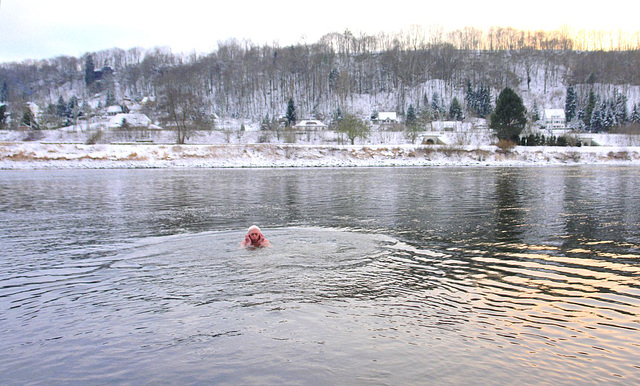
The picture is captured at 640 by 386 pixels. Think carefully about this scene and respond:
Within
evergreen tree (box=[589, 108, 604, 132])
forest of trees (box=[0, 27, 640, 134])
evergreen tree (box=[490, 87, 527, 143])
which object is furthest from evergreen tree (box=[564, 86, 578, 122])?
evergreen tree (box=[490, 87, 527, 143])


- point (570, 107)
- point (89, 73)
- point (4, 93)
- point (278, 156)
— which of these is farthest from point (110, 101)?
point (570, 107)

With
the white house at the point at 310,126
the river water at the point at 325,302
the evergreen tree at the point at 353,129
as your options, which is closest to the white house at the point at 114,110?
the white house at the point at 310,126

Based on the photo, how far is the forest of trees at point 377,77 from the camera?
139m

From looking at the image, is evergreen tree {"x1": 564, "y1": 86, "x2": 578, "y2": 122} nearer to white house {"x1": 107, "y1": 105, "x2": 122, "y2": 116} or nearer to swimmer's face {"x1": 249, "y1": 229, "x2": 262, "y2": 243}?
white house {"x1": 107, "y1": 105, "x2": 122, "y2": 116}

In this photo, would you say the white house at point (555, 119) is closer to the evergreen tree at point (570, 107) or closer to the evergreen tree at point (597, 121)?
the evergreen tree at point (570, 107)

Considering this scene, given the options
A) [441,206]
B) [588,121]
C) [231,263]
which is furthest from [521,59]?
[231,263]

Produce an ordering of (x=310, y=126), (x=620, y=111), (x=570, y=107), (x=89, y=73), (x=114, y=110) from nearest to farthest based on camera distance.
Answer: (x=310, y=126) < (x=620, y=111) < (x=570, y=107) < (x=114, y=110) < (x=89, y=73)

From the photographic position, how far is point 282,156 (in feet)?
216

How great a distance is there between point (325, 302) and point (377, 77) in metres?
160

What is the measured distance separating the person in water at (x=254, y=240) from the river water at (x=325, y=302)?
32 cm

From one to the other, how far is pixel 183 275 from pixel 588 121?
408 feet

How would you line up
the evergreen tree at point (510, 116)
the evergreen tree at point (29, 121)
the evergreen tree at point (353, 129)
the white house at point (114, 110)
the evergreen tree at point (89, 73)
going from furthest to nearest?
the evergreen tree at point (89, 73) → the white house at point (114, 110) → the evergreen tree at point (29, 121) → the evergreen tree at point (353, 129) → the evergreen tree at point (510, 116)

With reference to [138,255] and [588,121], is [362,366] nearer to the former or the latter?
[138,255]

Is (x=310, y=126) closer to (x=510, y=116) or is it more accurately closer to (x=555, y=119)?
(x=510, y=116)
